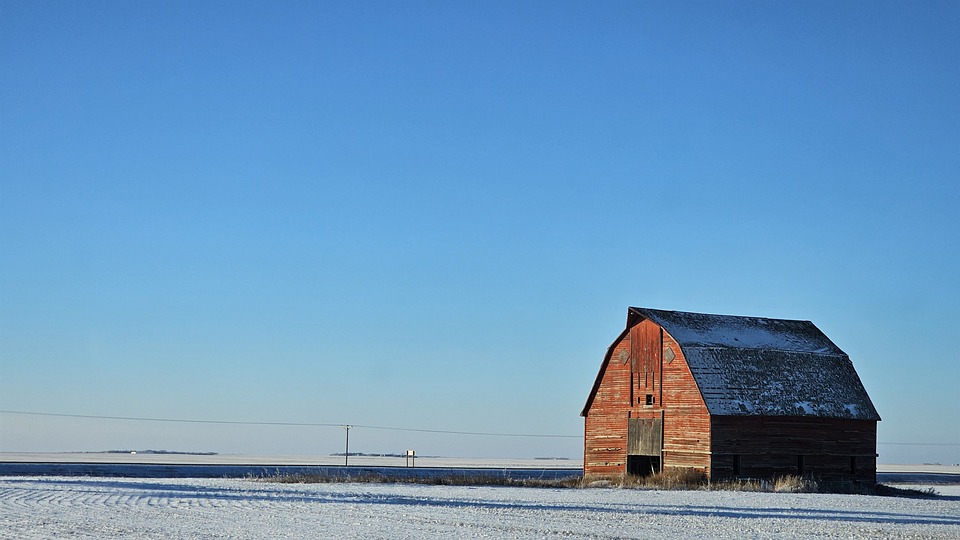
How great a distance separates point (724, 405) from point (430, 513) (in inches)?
849

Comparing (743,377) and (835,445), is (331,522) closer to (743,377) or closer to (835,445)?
(743,377)

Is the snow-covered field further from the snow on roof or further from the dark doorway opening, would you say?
the dark doorway opening

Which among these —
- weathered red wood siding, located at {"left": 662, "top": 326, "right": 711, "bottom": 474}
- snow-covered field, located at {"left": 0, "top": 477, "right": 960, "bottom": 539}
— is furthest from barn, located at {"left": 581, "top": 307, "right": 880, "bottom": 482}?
snow-covered field, located at {"left": 0, "top": 477, "right": 960, "bottom": 539}

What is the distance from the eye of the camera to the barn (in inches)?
1694

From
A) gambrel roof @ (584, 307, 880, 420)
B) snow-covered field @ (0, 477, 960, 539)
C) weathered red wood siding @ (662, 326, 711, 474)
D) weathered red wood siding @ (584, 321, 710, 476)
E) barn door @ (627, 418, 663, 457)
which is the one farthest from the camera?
barn door @ (627, 418, 663, 457)

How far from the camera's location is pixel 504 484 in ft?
135

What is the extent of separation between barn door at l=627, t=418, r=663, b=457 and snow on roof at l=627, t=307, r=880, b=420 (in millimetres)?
2868

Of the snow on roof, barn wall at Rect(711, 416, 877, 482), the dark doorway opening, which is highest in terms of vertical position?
the snow on roof

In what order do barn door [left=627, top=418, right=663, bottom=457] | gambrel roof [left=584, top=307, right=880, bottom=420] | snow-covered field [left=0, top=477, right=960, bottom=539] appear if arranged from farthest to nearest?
barn door [left=627, top=418, right=663, bottom=457] < gambrel roof [left=584, top=307, right=880, bottom=420] < snow-covered field [left=0, top=477, right=960, bottom=539]

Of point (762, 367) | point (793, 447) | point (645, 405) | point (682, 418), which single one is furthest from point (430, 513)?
point (762, 367)

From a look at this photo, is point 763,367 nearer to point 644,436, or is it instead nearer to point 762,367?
point 762,367

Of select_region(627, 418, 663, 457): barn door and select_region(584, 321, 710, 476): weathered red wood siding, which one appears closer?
select_region(584, 321, 710, 476): weathered red wood siding

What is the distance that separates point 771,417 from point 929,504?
940 cm

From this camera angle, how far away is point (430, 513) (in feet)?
78.7
